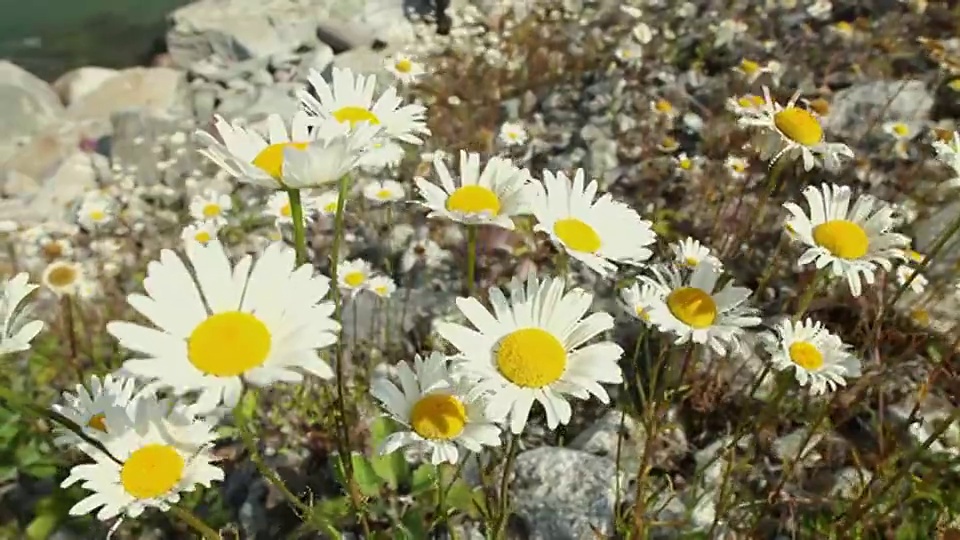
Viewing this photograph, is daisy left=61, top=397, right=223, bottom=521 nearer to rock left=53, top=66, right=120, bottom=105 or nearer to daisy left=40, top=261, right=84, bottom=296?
daisy left=40, top=261, right=84, bottom=296

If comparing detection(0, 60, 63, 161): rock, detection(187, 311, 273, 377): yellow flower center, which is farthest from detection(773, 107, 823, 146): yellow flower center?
detection(0, 60, 63, 161): rock

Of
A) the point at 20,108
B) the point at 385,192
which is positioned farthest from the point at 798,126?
the point at 20,108

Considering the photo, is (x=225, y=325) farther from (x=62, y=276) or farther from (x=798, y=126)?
(x=62, y=276)

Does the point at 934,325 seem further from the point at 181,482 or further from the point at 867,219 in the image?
the point at 181,482

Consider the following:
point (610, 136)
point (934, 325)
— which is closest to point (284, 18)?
point (610, 136)

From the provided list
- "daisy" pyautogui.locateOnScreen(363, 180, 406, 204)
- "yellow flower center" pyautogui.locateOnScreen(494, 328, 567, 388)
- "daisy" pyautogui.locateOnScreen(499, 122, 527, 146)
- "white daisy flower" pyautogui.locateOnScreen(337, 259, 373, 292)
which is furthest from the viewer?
A: "daisy" pyautogui.locateOnScreen(499, 122, 527, 146)

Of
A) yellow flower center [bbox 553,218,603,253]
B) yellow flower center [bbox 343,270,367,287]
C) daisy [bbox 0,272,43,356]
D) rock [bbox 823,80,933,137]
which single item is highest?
yellow flower center [bbox 553,218,603,253]

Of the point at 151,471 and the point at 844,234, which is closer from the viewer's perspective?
the point at 151,471
